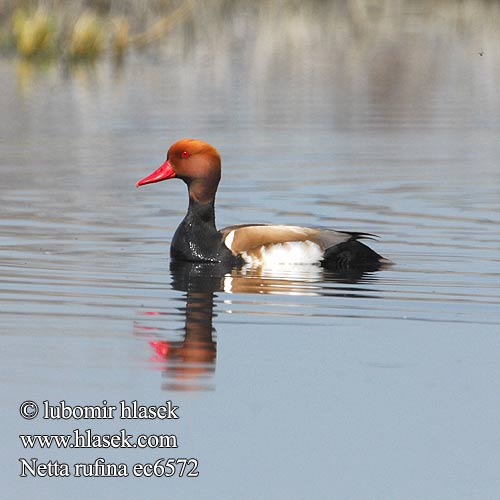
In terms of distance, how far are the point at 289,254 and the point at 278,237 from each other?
0.14 metres

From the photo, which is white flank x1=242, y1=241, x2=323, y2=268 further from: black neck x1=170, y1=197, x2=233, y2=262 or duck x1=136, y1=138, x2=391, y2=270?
black neck x1=170, y1=197, x2=233, y2=262

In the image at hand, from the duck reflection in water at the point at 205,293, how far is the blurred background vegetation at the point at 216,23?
18292 millimetres

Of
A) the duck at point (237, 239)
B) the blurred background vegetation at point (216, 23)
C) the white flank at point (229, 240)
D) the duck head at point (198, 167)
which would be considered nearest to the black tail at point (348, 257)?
the duck at point (237, 239)

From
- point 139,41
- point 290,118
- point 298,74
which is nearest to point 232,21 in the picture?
point 139,41

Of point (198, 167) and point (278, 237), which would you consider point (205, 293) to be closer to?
point (278, 237)

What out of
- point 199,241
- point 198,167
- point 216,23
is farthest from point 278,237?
point 216,23

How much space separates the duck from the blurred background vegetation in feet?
56.8

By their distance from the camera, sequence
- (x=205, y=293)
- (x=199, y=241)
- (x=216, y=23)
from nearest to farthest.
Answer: (x=205, y=293)
(x=199, y=241)
(x=216, y=23)

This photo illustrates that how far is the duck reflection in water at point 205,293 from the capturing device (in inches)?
297

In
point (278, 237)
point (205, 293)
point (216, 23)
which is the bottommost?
point (205, 293)

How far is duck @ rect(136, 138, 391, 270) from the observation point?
35.1 ft

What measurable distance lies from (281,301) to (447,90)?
1795cm

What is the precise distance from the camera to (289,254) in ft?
35.2

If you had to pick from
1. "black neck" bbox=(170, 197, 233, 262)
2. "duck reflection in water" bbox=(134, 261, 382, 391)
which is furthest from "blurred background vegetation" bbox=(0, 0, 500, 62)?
"duck reflection in water" bbox=(134, 261, 382, 391)
